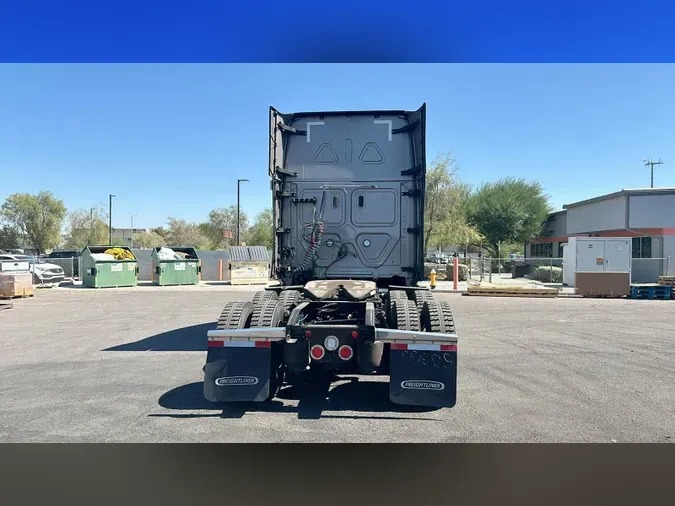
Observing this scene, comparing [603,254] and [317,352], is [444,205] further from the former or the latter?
[317,352]

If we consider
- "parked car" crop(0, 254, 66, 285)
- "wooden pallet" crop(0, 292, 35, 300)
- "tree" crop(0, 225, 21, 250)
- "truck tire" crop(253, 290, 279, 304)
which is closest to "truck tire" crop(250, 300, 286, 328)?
"truck tire" crop(253, 290, 279, 304)

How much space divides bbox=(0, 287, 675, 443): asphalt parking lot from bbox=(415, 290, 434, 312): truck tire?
49.6 inches

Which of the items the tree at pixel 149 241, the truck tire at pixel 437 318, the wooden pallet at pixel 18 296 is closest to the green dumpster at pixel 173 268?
the wooden pallet at pixel 18 296

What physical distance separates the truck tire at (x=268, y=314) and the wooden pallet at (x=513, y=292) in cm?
1694

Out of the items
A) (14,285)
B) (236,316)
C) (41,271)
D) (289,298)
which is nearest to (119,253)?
(41,271)

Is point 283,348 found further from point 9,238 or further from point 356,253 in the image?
point 9,238

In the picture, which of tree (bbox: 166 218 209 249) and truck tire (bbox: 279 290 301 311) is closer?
truck tire (bbox: 279 290 301 311)

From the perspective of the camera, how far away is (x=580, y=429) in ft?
17.1

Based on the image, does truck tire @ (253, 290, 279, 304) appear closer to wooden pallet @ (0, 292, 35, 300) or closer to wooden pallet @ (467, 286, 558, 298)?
wooden pallet @ (467, 286, 558, 298)

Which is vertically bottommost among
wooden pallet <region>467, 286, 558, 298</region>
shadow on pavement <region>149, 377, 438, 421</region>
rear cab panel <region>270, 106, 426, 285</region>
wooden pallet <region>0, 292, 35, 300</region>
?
wooden pallet <region>0, 292, 35, 300</region>

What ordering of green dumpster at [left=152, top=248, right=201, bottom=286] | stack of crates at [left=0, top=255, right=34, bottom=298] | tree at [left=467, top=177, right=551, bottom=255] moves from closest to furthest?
1. stack of crates at [left=0, top=255, right=34, bottom=298]
2. green dumpster at [left=152, top=248, right=201, bottom=286]
3. tree at [left=467, top=177, right=551, bottom=255]

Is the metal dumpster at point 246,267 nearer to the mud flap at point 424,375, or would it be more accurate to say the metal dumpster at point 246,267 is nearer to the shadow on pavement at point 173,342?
the shadow on pavement at point 173,342

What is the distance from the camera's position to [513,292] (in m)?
21.5

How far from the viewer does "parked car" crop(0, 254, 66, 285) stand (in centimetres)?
2645
